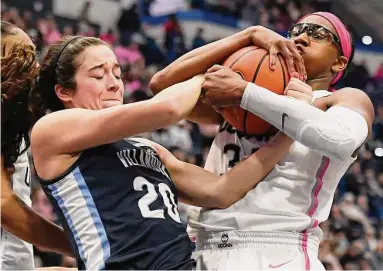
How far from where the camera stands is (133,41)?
13227 mm

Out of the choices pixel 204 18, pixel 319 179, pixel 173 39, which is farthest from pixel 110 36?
pixel 319 179

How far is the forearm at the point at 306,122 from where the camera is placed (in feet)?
8.89

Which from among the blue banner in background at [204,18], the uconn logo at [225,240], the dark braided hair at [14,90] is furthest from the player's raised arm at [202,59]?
the blue banner in background at [204,18]

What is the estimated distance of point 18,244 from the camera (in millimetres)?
3426

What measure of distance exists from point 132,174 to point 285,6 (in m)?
12.8

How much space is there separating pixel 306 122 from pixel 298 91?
169 mm

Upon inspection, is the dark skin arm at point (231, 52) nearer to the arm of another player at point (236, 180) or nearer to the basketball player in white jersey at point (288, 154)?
the basketball player in white jersey at point (288, 154)

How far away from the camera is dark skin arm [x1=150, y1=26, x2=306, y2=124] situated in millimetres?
2908

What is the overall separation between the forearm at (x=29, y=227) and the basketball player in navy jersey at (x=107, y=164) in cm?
47

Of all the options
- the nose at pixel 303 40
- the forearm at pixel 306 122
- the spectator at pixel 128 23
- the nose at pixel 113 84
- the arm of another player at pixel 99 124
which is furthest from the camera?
the spectator at pixel 128 23

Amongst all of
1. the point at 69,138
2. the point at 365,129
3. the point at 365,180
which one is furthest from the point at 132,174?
the point at 365,180

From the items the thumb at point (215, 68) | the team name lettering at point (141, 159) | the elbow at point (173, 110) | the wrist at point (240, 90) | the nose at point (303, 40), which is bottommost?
the team name lettering at point (141, 159)

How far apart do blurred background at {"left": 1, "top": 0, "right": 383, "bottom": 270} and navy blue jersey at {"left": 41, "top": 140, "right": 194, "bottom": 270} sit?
382 centimetres

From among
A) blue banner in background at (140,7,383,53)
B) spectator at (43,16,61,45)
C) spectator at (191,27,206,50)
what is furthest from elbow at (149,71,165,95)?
blue banner in background at (140,7,383,53)
